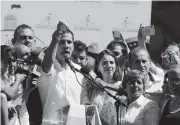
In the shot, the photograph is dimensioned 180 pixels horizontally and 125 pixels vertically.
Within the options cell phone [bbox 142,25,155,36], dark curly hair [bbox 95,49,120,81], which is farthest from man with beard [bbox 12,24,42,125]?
cell phone [bbox 142,25,155,36]

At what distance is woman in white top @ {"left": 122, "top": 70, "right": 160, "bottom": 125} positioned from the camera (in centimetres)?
559

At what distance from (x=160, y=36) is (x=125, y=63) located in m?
0.63

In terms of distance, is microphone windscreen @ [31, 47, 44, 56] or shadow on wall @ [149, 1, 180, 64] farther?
shadow on wall @ [149, 1, 180, 64]

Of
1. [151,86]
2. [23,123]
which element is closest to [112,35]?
[151,86]

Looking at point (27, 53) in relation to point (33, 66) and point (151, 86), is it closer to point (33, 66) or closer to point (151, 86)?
point (33, 66)

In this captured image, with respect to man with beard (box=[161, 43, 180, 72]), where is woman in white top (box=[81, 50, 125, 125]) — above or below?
below

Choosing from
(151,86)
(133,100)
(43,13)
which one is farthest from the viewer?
(43,13)

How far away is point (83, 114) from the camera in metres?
5.75

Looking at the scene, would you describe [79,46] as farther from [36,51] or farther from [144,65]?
[144,65]

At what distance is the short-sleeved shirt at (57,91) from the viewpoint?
19.1ft

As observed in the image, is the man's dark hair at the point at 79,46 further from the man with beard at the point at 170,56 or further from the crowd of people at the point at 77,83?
the man with beard at the point at 170,56

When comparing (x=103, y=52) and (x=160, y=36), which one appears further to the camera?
(x=160, y=36)

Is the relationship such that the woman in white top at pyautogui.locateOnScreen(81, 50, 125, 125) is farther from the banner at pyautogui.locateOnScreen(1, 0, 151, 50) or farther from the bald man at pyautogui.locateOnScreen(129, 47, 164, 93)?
the banner at pyautogui.locateOnScreen(1, 0, 151, 50)

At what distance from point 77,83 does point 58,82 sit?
200 mm
